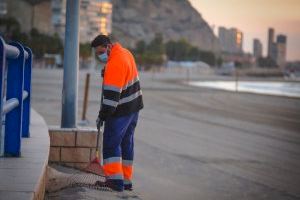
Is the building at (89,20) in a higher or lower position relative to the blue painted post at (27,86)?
higher

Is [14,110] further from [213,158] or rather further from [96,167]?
[213,158]

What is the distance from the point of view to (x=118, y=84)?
209 inches

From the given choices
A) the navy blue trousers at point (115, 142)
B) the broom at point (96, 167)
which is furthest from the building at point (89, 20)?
the navy blue trousers at point (115, 142)

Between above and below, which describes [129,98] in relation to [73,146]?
above

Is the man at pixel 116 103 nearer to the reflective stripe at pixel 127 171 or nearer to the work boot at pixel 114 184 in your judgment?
the work boot at pixel 114 184

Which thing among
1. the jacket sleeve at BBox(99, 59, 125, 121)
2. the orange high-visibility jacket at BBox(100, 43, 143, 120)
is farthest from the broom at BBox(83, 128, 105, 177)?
the jacket sleeve at BBox(99, 59, 125, 121)

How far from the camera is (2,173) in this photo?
13.0 ft

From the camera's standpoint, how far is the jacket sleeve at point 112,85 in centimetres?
530

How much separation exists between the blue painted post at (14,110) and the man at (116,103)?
0.92 metres

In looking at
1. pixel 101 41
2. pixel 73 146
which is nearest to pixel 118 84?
pixel 101 41

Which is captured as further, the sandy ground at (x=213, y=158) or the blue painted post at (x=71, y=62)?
the blue painted post at (x=71, y=62)

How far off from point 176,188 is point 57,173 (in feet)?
4.61

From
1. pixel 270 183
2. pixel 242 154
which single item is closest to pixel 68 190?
pixel 270 183

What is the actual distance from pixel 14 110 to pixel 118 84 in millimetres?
1076
